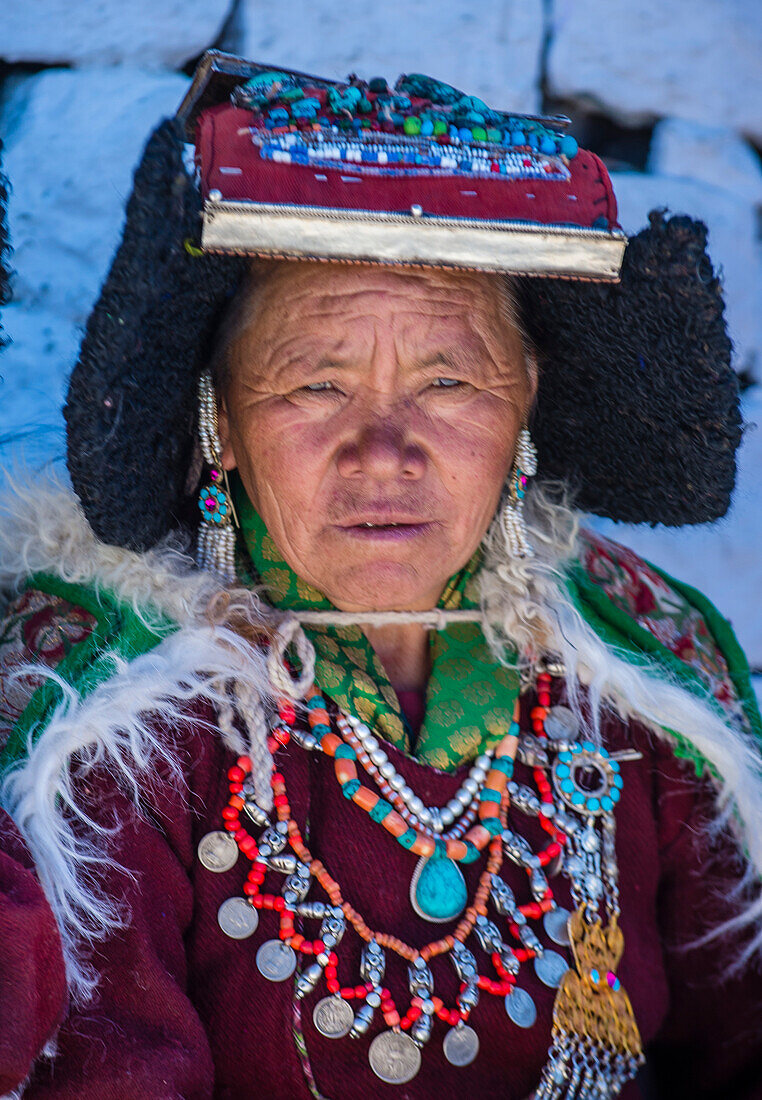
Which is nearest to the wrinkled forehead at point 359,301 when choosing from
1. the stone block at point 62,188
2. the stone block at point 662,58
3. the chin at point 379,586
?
the chin at point 379,586

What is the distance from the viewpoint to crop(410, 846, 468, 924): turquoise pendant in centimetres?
162

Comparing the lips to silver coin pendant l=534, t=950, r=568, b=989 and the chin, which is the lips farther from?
silver coin pendant l=534, t=950, r=568, b=989

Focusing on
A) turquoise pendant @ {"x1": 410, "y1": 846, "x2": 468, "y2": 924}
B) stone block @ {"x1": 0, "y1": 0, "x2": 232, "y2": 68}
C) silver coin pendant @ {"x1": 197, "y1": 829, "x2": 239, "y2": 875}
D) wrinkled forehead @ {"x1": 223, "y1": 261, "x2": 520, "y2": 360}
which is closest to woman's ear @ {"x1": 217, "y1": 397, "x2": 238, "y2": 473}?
wrinkled forehead @ {"x1": 223, "y1": 261, "x2": 520, "y2": 360}

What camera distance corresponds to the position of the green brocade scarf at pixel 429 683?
1.72m

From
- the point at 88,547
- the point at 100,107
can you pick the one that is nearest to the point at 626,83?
the point at 100,107

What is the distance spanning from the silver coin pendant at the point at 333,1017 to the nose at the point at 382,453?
0.73 metres

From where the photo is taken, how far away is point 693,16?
271 centimetres

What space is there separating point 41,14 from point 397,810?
1755 millimetres

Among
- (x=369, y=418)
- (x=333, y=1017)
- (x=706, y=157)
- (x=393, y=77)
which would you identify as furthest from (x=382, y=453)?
(x=706, y=157)

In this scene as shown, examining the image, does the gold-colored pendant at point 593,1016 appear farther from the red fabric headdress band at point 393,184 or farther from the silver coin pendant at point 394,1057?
the red fabric headdress band at point 393,184

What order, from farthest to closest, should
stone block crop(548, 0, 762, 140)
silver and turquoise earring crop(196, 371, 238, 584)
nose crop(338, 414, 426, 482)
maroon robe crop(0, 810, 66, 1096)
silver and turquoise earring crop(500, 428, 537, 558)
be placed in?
stone block crop(548, 0, 762, 140)
silver and turquoise earring crop(500, 428, 537, 558)
silver and turquoise earring crop(196, 371, 238, 584)
nose crop(338, 414, 426, 482)
maroon robe crop(0, 810, 66, 1096)

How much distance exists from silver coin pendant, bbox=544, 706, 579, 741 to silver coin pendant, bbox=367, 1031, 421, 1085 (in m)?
0.53

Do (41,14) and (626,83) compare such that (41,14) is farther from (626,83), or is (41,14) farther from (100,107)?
(626,83)

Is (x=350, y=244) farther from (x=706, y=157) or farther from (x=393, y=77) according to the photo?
(x=706, y=157)
